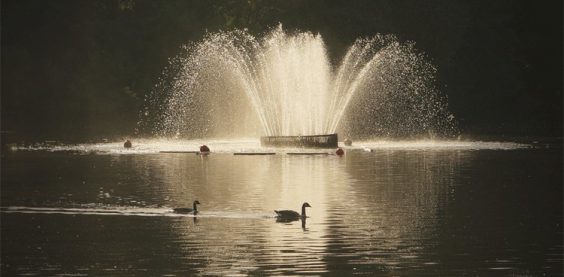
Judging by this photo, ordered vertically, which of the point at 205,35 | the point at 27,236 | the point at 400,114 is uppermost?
the point at 205,35

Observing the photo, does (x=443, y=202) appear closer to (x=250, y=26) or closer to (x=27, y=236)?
(x=27, y=236)

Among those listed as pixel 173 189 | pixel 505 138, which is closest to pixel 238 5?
pixel 505 138

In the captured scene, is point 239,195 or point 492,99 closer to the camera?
point 239,195

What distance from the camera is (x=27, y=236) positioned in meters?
31.7

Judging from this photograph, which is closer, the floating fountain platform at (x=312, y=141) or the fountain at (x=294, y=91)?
the floating fountain platform at (x=312, y=141)

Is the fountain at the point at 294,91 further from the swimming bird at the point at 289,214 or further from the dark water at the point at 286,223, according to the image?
the swimming bird at the point at 289,214

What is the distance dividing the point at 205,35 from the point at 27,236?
76287mm

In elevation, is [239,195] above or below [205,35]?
below

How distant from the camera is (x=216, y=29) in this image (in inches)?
4232

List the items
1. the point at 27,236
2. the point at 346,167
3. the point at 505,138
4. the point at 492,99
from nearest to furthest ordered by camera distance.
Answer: the point at 27,236 → the point at 346,167 → the point at 505,138 → the point at 492,99

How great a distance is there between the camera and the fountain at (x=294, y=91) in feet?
251

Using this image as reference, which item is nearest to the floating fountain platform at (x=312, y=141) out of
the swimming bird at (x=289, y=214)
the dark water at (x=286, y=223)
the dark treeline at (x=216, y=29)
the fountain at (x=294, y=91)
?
the fountain at (x=294, y=91)

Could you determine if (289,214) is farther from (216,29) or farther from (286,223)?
(216,29)

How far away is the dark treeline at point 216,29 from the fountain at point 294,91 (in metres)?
1.29
